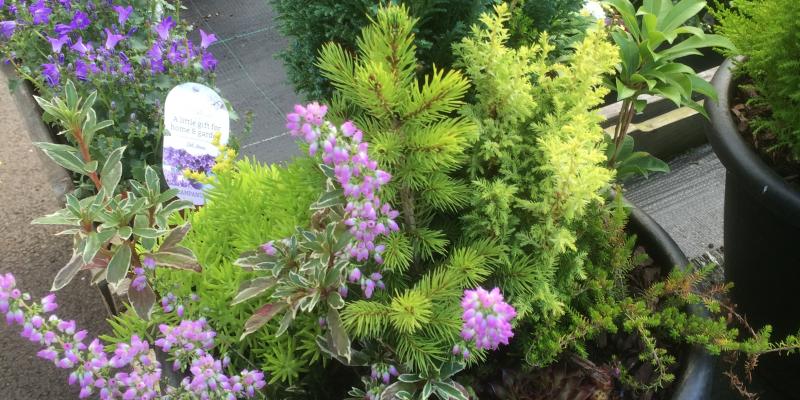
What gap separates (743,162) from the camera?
6.12 ft

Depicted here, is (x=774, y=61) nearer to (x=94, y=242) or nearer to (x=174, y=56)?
(x=94, y=242)

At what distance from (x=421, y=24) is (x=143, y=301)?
97 cm

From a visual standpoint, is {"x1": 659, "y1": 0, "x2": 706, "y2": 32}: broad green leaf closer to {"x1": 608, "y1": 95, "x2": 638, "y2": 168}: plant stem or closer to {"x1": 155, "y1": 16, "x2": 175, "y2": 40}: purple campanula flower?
{"x1": 608, "y1": 95, "x2": 638, "y2": 168}: plant stem

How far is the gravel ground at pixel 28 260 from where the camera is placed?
2465 millimetres

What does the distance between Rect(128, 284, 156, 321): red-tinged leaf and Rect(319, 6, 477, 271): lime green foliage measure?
22.0 inches

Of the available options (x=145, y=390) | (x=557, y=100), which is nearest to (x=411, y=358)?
(x=145, y=390)

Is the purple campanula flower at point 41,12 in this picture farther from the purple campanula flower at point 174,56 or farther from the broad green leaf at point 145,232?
the broad green leaf at point 145,232

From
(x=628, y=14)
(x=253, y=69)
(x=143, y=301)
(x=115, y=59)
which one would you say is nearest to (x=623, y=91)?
(x=628, y=14)

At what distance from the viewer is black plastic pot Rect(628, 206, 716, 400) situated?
4.84ft

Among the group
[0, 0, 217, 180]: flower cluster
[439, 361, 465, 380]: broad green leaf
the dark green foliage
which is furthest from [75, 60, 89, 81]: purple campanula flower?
[439, 361, 465, 380]: broad green leaf

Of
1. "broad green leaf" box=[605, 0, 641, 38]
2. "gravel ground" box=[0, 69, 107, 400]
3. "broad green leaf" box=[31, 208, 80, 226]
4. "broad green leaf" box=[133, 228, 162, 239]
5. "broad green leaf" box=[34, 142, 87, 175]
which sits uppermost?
"broad green leaf" box=[605, 0, 641, 38]

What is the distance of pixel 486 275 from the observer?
1465 mm

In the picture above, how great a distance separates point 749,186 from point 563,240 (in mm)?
800

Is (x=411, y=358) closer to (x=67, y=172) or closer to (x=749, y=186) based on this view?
(x=749, y=186)
